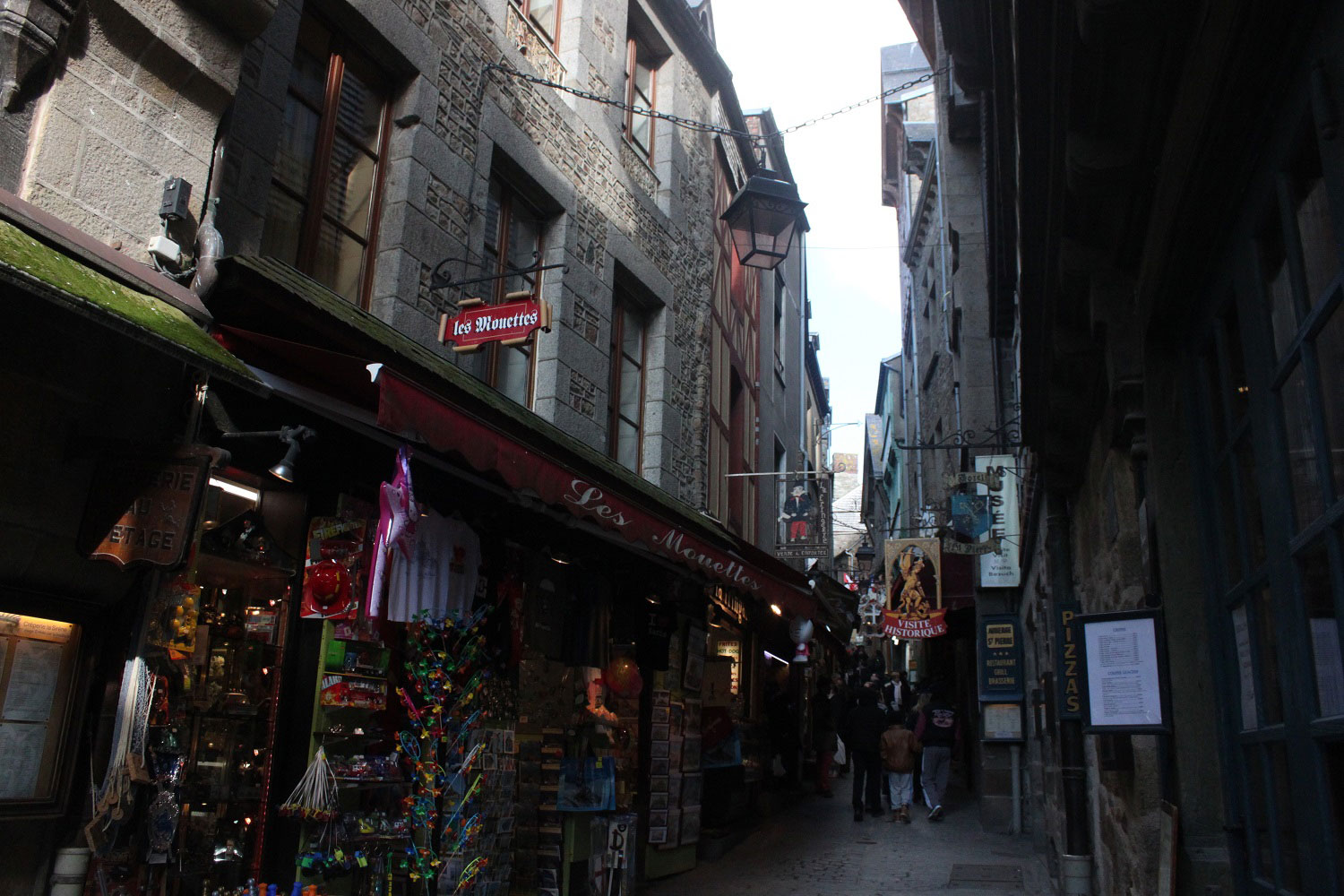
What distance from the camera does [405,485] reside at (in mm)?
5758

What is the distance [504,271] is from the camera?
9.32 meters

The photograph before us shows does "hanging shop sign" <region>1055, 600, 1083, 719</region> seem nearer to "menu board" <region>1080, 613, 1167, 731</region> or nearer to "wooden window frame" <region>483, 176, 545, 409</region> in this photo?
"menu board" <region>1080, 613, 1167, 731</region>

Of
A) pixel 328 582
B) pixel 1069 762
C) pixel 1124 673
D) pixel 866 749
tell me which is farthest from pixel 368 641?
pixel 866 749

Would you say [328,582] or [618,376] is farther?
[618,376]

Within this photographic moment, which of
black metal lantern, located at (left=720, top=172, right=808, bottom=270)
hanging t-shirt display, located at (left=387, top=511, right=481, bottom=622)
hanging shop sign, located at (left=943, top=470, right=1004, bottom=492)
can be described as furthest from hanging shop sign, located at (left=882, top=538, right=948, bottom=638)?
hanging t-shirt display, located at (left=387, top=511, right=481, bottom=622)

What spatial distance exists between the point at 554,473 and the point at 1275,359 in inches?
178

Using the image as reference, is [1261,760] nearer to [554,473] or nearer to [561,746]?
[554,473]

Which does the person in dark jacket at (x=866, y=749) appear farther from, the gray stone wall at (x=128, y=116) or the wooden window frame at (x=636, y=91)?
the gray stone wall at (x=128, y=116)

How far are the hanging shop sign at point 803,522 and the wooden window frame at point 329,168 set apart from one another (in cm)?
996

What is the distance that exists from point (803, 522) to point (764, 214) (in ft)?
22.6

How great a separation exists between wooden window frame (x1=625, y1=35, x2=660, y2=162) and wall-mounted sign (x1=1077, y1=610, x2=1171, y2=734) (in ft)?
29.6

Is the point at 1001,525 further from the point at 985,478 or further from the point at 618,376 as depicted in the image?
the point at 618,376

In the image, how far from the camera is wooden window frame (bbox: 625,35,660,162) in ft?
39.1

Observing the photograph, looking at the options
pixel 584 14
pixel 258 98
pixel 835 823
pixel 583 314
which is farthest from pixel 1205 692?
pixel 835 823
